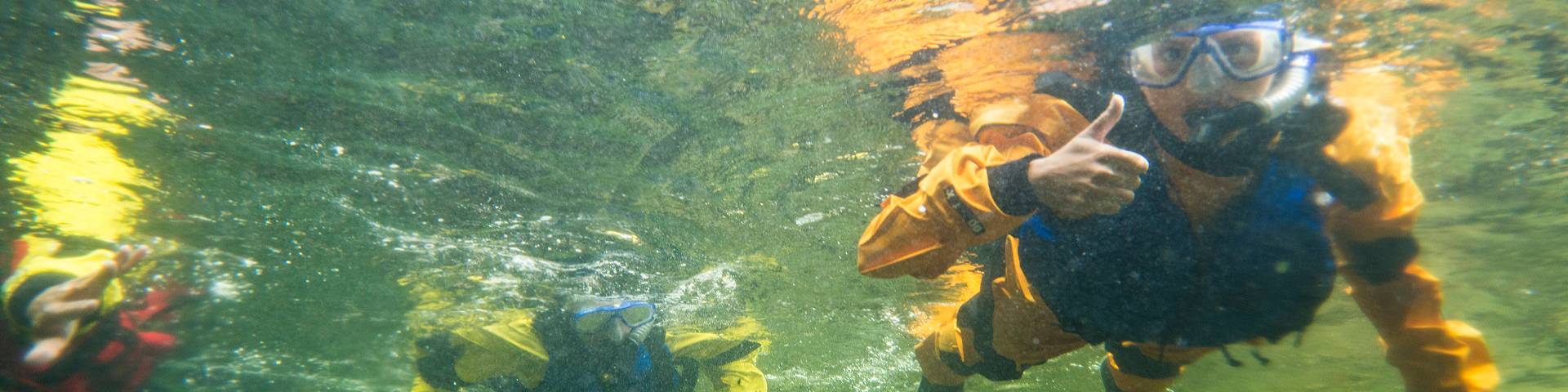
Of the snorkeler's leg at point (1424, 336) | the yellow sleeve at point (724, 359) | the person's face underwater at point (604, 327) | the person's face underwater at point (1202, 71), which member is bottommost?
the yellow sleeve at point (724, 359)

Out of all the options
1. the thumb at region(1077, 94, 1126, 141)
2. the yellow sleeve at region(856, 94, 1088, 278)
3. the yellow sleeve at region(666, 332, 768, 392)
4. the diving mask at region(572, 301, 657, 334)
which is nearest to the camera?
the thumb at region(1077, 94, 1126, 141)

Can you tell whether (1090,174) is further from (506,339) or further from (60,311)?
(60,311)

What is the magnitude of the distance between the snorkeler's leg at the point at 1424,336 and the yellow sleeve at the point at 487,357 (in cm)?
717

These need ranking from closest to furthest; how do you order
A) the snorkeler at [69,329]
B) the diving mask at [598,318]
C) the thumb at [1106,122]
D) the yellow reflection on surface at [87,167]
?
the thumb at [1106,122] < the snorkeler at [69,329] < the yellow reflection on surface at [87,167] < the diving mask at [598,318]

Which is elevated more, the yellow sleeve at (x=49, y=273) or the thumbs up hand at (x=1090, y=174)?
the thumbs up hand at (x=1090, y=174)

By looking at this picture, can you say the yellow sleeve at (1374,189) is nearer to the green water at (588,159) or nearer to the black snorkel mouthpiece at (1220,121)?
the black snorkel mouthpiece at (1220,121)

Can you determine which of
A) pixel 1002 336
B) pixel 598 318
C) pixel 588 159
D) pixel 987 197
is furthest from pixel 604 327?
pixel 987 197

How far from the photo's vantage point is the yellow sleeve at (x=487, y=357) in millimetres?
7188

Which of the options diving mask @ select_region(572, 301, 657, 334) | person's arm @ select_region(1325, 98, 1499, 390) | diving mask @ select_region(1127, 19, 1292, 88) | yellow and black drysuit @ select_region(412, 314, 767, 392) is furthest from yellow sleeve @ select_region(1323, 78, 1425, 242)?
diving mask @ select_region(572, 301, 657, 334)

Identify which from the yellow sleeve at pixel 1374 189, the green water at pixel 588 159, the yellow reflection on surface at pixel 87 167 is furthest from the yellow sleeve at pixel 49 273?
the yellow sleeve at pixel 1374 189

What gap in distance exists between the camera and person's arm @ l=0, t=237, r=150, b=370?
18.0 feet

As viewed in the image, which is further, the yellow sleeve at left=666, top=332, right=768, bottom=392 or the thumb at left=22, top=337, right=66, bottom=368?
the yellow sleeve at left=666, top=332, right=768, bottom=392

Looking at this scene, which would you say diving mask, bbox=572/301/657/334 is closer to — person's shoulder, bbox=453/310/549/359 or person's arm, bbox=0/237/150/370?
person's shoulder, bbox=453/310/549/359

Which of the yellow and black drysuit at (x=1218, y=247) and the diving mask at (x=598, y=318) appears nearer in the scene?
the yellow and black drysuit at (x=1218, y=247)
